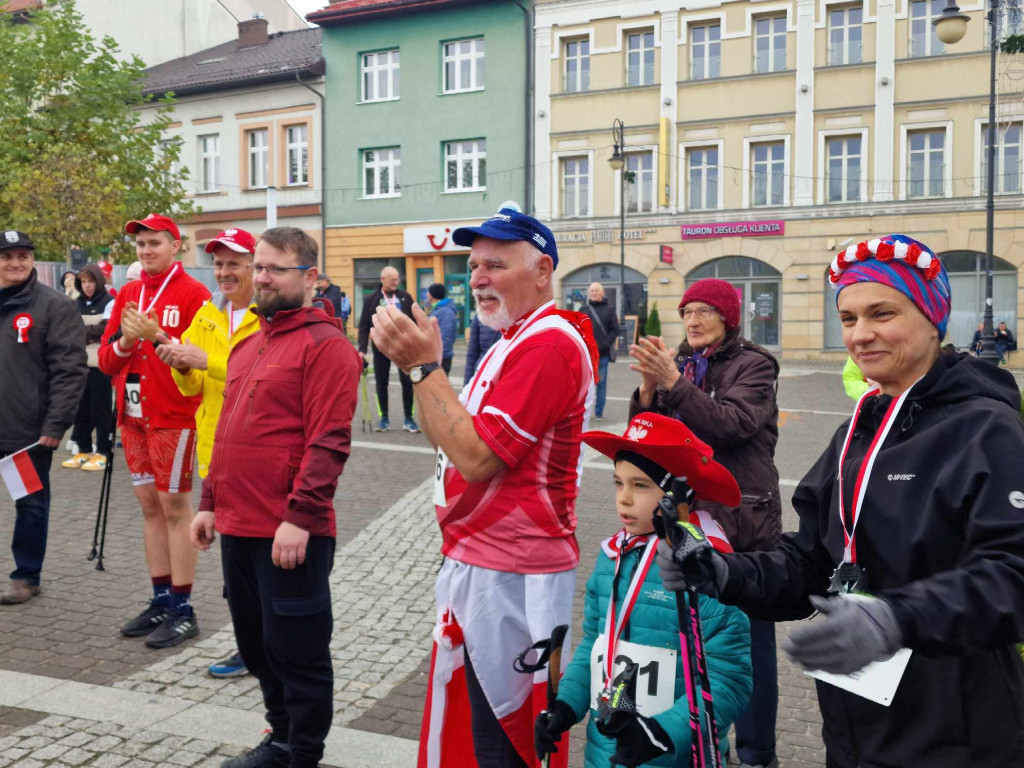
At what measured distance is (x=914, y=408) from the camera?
6.67 feet

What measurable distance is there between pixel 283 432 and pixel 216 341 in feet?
4.04

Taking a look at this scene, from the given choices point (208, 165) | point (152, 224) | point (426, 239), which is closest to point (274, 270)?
Result: point (152, 224)

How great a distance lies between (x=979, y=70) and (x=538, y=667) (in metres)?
26.7

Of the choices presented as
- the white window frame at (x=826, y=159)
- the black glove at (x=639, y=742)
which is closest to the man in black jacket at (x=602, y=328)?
the black glove at (x=639, y=742)

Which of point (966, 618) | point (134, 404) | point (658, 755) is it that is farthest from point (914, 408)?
point (134, 404)

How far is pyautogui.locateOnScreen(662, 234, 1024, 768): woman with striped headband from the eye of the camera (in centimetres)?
171

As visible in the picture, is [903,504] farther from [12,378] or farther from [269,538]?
[12,378]

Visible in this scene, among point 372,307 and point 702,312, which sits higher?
point 372,307

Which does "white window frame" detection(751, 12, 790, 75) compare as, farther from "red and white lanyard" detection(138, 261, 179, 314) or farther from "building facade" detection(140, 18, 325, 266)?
"red and white lanyard" detection(138, 261, 179, 314)

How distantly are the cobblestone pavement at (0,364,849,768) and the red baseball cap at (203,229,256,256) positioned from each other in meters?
2.06

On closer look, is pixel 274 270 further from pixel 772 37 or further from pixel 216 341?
pixel 772 37

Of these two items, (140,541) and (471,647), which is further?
(140,541)

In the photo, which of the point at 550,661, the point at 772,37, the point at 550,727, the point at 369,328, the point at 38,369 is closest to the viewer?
the point at 550,727

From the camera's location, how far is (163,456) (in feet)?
16.9
